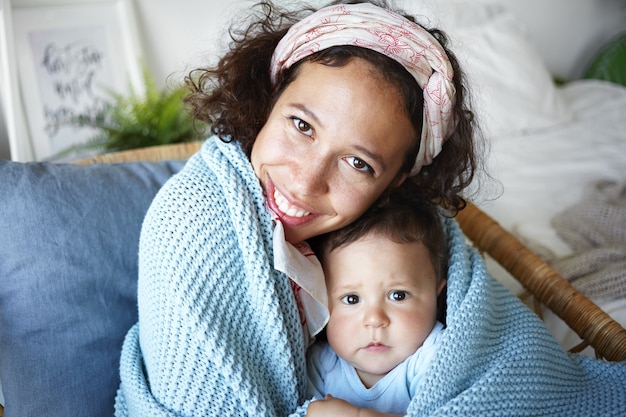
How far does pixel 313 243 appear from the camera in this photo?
1138mm

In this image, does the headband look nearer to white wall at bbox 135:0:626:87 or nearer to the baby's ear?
the baby's ear

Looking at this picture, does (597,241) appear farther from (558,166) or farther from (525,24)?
(525,24)

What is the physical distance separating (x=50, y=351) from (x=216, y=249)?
415mm

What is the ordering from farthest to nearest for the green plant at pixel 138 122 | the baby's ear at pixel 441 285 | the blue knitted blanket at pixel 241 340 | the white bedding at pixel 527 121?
the white bedding at pixel 527 121
the green plant at pixel 138 122
the baby's ear at pixel 441 285
the blue knitted blanket at pixel 241 340

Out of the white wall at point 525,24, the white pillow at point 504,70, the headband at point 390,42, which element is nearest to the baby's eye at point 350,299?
the headband at point 390,42

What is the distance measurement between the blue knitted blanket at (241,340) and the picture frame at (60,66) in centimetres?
98

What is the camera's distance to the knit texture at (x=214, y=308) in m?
0.87

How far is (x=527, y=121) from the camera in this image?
2314mm

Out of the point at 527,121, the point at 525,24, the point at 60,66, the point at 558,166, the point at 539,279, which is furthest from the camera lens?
the point at 525,24

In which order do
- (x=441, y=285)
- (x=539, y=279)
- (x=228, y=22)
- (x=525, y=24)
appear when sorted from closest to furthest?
(x=441, y=285)
(x=539, y=279)
(x=228, y=22)
(x=525, y=24)

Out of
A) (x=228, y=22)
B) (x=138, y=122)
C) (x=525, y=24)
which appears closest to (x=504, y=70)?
(x=525, y=24)

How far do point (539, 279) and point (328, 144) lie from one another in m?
0.64

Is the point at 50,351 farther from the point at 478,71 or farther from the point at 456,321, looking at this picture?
the point at 478,71

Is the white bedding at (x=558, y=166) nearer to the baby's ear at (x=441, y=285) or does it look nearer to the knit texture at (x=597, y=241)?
the knit texture at (x=597, y=241)
